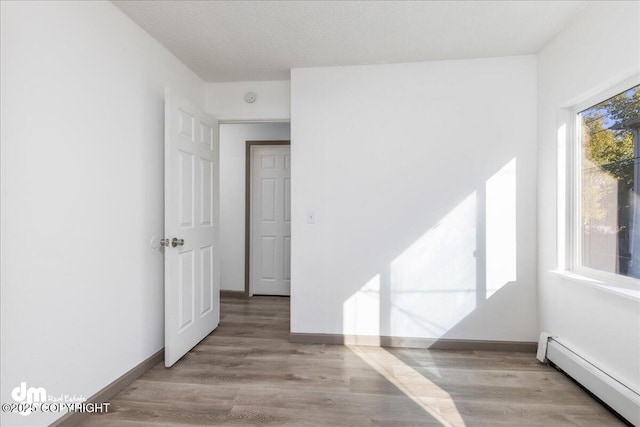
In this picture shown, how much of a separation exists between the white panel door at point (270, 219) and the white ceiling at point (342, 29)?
173 cm

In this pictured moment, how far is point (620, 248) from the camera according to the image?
192cm

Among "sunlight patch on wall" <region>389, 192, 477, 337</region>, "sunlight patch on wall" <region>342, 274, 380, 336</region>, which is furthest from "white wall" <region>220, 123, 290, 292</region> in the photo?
"sunlight patch on wall" <region>389, 192, 477, 337</region>

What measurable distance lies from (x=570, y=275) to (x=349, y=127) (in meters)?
1.95

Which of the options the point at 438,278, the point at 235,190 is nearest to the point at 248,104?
the point at 235,190

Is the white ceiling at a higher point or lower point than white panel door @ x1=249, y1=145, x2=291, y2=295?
higher

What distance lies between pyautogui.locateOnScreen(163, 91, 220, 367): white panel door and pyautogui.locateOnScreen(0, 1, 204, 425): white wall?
0.16 meters

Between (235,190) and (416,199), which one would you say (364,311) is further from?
(235,190)

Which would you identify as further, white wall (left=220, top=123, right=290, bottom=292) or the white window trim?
white wall (left=220, top=123, right=290, bottom=292)

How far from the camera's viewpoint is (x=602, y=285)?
1.86 m

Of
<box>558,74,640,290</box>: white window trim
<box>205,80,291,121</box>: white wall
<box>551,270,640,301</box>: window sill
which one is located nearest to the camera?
<box>551,270,640,301</box>: window sill

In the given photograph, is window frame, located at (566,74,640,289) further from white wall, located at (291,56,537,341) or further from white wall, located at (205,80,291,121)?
white wall, located at (205,80,291,121)

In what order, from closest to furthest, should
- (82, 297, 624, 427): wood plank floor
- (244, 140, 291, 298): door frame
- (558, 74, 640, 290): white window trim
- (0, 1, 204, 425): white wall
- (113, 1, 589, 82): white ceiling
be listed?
(0, 1, 204, 425): white wall < (82, 297, 624, 427): wood plank floor < (113, 1, 589, 82): white ceiling < (558, 74, 640, 290): white window trim < (244, 140, 291, 298): door frame

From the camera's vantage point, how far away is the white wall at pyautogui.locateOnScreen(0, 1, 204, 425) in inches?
56.6

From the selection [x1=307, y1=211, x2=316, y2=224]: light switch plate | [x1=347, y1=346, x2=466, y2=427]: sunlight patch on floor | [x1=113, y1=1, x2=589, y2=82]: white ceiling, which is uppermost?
[x1=113, y1=1, x2=589, y2=82]: white ceiling
